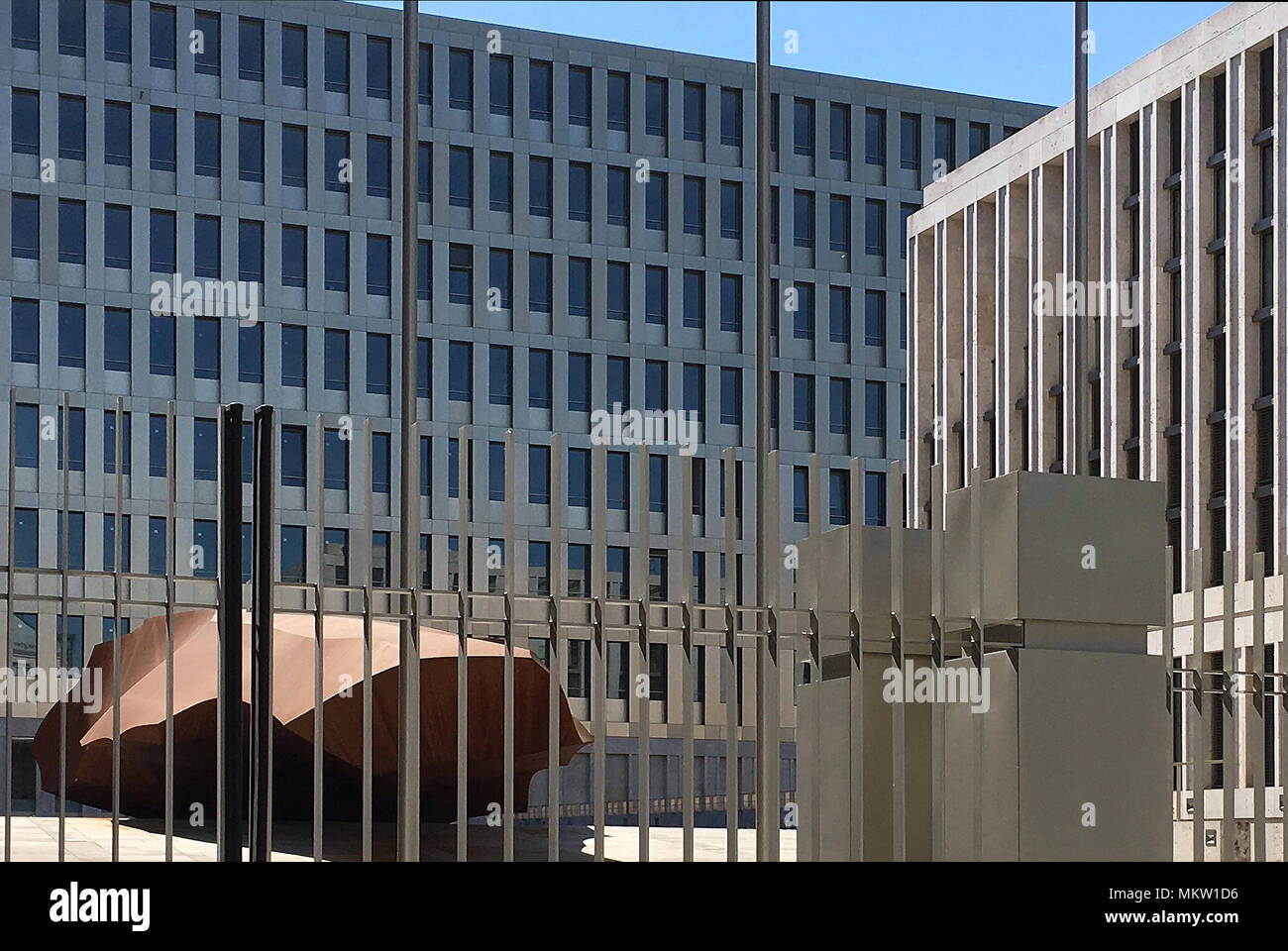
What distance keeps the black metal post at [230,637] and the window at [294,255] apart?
48818 millimetres

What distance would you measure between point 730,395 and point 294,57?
16.9 m

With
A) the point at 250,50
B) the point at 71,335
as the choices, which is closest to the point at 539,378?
the point at 250,50

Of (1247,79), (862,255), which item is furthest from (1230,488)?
(862,255)

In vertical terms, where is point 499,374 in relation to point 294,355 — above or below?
below

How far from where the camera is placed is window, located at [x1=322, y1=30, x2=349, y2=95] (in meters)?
56.4

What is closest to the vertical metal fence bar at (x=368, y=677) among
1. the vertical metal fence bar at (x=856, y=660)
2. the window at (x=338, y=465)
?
the vertical metal fence bar at (x=856, y=660)

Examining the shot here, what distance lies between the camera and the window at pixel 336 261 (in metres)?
56.0

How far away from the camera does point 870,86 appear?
198 ft

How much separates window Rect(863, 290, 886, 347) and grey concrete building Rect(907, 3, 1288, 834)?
21.2ft

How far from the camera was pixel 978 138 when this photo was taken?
201 ft

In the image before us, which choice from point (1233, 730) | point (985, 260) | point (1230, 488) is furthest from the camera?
point (985, 260)

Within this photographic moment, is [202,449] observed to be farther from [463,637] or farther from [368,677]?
[368,677]
